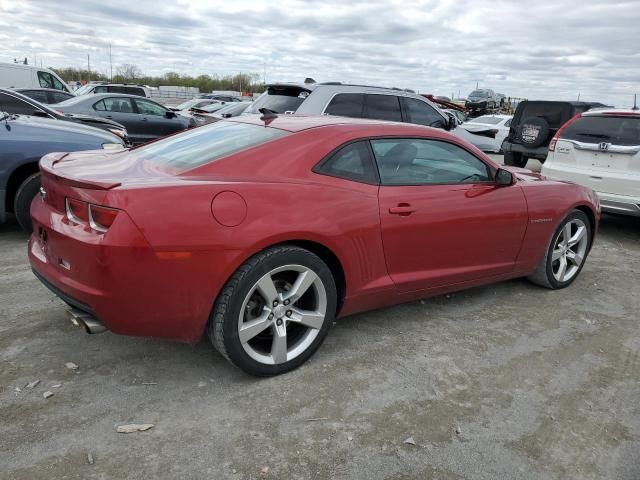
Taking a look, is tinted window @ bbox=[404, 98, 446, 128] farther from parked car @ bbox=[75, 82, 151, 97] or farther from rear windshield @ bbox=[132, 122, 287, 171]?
parked car @ bbox=[75, 82, 151, 97]

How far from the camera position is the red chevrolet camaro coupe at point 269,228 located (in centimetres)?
259

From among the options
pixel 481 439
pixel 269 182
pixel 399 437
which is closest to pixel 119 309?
pixel 269 182

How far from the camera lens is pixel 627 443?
2.65 m

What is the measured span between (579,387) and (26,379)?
123 inches

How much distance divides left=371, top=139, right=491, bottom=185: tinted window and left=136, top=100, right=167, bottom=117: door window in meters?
10.4

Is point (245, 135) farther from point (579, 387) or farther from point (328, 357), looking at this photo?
point (579, 387)

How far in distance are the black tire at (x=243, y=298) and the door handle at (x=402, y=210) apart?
636 millimetres

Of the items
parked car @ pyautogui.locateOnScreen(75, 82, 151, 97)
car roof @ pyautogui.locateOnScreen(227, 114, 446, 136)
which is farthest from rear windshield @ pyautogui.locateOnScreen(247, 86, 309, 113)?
parked car @ pyautogui.locateOnScreen(75, 82, 151, 97)

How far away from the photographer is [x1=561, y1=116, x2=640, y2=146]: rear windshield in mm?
6602

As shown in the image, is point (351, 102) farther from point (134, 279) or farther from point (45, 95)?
point (45, 95)

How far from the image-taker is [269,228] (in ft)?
9.24

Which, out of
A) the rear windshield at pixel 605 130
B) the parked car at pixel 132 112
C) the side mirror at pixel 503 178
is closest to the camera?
the side mirror at pixel 503 178

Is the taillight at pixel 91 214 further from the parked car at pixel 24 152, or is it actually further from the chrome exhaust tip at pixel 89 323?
the parked car at pixel 24 152

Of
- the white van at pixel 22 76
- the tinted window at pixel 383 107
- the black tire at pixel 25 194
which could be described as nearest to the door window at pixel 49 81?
the white van at pixel 22 76
